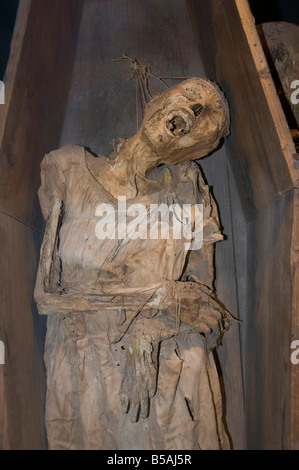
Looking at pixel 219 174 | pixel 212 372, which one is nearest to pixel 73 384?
pixel 212 372

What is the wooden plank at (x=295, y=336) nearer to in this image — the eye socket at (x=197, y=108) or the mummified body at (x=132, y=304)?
the mummified body at (x=132, y=304)

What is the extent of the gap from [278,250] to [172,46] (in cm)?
157

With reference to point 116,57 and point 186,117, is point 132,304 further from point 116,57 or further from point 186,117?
point 116,57

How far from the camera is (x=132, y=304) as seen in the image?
6.13 ft

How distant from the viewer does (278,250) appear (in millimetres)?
1880

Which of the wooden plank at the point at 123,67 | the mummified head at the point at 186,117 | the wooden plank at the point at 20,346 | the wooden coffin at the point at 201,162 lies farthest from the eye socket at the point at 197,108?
the wooden plank at the point at 20,346

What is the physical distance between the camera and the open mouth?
6.48 feet

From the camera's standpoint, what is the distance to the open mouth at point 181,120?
77.8 inches

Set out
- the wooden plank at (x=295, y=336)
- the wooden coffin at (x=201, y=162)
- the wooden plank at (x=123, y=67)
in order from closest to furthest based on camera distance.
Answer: the wooden plank at (x=295, y=336) → the wooden coffin at (x=201, y=162) → the wooden plank at (x=123, y=67)

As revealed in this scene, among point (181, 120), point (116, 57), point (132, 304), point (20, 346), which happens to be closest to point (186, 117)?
point (181, 120)

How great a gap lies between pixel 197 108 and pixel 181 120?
95 millimetres

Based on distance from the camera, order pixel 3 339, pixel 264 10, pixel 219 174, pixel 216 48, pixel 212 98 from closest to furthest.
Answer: pixel 3 339 < pixel 212 98 < pixel 216 48 < pixel 219 174 < pixel 264 10

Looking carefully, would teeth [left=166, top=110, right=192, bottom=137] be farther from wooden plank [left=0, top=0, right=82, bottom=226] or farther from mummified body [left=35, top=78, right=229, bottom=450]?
wooden plank [left=0, top=0, right=82, bottom=226]

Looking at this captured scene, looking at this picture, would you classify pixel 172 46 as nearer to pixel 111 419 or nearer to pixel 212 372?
pixel 212 372
